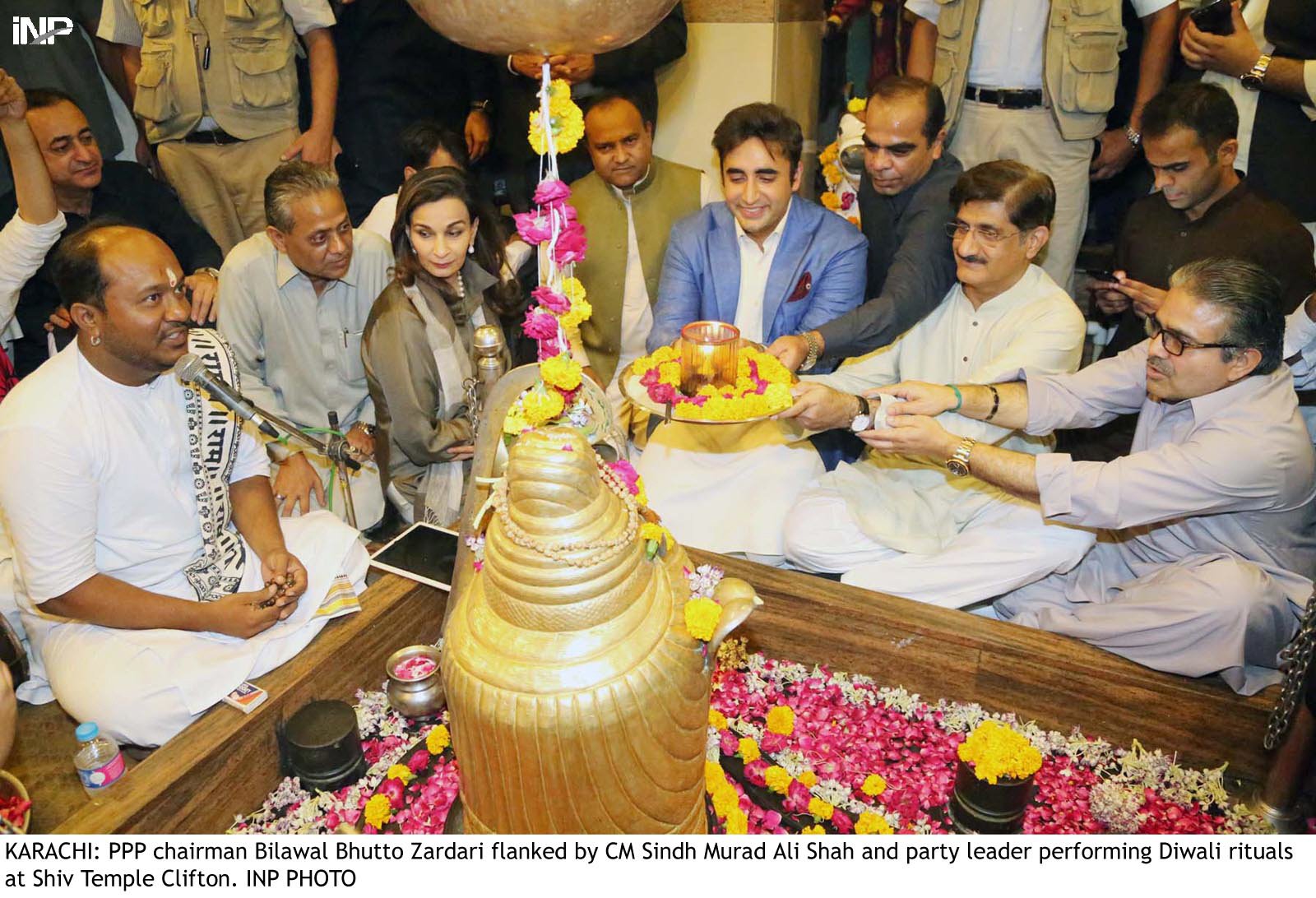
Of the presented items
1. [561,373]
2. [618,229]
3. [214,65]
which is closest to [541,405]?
[561,373]

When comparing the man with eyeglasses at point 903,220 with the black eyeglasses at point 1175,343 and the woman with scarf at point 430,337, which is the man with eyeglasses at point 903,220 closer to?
the black eyeglasses at point 1175,343

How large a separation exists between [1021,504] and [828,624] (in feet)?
2.94

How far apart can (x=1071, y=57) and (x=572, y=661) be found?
12.3 ft

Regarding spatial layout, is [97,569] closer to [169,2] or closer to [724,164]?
[724,164]

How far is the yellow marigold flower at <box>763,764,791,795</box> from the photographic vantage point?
2.56 m

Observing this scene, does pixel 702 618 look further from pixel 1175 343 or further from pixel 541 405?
pixel 1175 343

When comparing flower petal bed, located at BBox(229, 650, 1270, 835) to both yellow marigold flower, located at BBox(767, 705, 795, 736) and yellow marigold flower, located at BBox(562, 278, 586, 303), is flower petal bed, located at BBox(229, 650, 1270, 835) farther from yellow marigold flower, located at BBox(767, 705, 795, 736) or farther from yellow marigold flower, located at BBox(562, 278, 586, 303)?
yellow marigold flower, located at BBox(562, 278, 586, 303)

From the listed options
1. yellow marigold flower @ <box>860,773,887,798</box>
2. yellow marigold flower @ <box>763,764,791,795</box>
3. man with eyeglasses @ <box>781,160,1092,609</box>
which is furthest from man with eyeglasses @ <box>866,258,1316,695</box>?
yellow marigold flower @ <box>763,764,791,795</box>

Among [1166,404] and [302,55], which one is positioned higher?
[302,55]

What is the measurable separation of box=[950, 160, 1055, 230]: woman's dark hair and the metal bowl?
3.18m

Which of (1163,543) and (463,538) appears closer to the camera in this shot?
(463,538)
